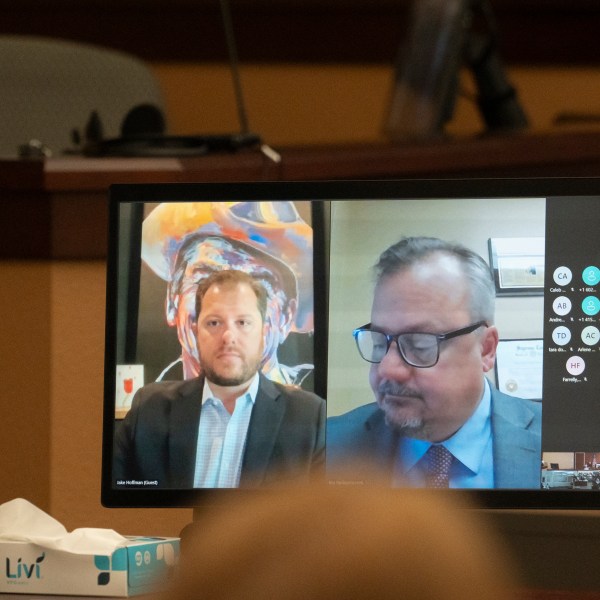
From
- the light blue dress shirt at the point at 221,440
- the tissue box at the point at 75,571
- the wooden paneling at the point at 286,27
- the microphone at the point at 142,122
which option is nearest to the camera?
the tissue box at the point at 75,571

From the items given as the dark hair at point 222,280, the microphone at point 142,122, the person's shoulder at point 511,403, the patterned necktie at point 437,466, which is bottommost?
the patterned necktie at point 437,466

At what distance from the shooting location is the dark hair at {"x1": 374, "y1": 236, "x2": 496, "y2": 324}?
1.08 meters

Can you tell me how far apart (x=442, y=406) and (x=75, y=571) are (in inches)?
14.6

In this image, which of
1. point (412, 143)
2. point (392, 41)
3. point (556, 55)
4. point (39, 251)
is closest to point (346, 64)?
point (392, 41)

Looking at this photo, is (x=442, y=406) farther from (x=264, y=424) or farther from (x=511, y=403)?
(x=264, y=424)

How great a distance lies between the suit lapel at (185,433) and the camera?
109 cm

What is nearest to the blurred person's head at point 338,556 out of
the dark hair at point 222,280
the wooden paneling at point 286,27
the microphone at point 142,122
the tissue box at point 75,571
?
the tissue box at point 75,571

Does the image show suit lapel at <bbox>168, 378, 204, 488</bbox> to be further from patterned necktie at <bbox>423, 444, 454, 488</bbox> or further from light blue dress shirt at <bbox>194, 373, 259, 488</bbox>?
patterned necktie at <bbox>423, 444, 454, 488</bbox>

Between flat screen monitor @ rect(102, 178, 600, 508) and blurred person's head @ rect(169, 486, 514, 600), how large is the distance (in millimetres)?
622

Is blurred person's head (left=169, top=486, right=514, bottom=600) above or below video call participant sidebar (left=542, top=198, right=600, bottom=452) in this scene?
below

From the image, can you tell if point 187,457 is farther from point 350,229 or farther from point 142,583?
point 350,229

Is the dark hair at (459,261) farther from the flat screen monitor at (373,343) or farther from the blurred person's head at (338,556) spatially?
the blurred person's head at (338,556)

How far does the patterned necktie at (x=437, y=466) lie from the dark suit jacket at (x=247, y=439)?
10cm

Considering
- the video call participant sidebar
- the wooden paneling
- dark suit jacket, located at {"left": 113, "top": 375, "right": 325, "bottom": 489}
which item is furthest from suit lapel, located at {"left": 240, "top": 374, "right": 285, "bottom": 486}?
the wooden paneling
